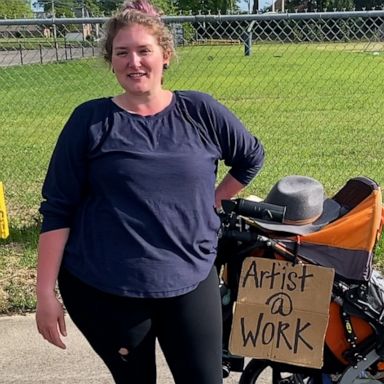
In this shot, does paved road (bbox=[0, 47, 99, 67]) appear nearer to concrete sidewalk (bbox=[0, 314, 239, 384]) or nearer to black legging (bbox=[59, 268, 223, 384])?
concrete sidewalk (bbox=[0, 314, 239, 384])

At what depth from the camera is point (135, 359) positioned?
2047 mm

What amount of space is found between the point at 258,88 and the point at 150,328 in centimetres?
1509

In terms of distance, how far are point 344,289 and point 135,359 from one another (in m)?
0.83

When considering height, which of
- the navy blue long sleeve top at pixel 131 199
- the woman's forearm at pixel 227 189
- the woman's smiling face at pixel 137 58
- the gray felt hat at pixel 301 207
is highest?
the woman's smiling face at pixel 137 58

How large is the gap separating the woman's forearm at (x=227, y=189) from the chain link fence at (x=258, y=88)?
0.44 metres

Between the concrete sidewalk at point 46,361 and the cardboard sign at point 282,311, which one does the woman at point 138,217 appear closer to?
the cardboard sign at point 282,311

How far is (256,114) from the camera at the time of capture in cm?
1230

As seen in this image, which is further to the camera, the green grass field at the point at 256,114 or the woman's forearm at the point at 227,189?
the green grass field at the point at 256,114

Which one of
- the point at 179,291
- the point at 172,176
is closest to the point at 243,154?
the point at 172,176

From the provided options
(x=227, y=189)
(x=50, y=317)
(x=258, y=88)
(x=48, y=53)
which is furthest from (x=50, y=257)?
(x=48, y=53)

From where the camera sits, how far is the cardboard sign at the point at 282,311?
2334mm

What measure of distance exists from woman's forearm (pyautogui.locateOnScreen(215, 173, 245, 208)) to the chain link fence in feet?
1.45

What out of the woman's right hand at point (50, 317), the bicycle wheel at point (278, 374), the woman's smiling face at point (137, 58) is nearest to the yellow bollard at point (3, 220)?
the bicycle wheel at point (278, 374)

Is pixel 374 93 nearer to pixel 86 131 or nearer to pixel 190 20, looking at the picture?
pixel 190 20
